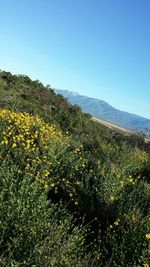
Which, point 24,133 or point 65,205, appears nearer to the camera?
point 65,205

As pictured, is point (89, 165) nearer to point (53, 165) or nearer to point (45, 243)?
point (53, 165)

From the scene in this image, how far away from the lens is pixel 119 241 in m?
5.85

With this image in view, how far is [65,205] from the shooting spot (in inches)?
273

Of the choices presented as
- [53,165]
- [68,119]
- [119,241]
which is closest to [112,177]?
[53,165]

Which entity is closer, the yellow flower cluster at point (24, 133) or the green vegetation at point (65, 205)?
the green vegetation at point (65, 205)

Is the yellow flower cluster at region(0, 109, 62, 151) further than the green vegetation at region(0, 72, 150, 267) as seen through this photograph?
Yes

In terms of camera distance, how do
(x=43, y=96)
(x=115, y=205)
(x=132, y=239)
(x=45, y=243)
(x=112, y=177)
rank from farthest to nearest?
1. (x=43, y=96)
2. (x=112, y=177)
3. (x=115, y=205)
4. (x=132, y=239)
5. (x=45, y=243)

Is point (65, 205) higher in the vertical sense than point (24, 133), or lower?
lower

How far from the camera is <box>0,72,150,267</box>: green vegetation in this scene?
4672mm

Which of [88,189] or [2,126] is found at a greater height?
[2,126]

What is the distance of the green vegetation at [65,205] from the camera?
4.67 meters

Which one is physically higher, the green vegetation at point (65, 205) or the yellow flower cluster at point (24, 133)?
the yellow flower cluster at point (24, 133)

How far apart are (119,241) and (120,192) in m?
1.83

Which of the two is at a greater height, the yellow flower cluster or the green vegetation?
the yellow flower cluster
